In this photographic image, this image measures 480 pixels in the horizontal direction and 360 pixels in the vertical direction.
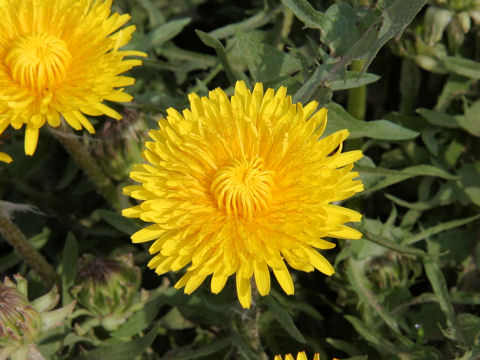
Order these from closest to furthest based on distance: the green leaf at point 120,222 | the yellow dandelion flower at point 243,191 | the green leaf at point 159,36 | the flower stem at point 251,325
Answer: the yellow dandelion flower at point 243,191, the flower stem at point 251,325, the green leaf at point 120,222, the green leaf at point 159,36

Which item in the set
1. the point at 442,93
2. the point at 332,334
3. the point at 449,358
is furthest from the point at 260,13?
the point at 449,358

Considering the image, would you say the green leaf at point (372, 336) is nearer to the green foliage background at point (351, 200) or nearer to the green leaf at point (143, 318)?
the green foliage background at point (351, 200)

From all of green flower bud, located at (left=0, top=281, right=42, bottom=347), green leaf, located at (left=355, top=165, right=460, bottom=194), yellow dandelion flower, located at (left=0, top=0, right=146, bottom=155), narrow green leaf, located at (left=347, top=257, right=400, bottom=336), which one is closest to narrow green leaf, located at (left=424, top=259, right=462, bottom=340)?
narrow green leaf, located at (left=347, top=257, right=400, bottom=336)

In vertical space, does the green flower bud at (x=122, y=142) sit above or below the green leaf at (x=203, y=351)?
above

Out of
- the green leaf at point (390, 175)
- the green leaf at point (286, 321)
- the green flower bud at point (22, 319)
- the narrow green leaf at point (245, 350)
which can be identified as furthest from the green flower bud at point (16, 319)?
the green leaf at point (390, 175)

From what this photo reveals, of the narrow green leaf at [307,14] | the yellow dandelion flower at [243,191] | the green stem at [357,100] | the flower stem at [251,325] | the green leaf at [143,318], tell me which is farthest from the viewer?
the green stem at [357,100]

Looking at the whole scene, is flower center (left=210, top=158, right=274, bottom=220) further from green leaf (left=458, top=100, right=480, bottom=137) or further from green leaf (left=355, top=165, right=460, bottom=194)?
green leaf (left=458, top=100, right=480, bottom=137)

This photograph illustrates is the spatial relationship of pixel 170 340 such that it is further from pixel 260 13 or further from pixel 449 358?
pixel 260 13
